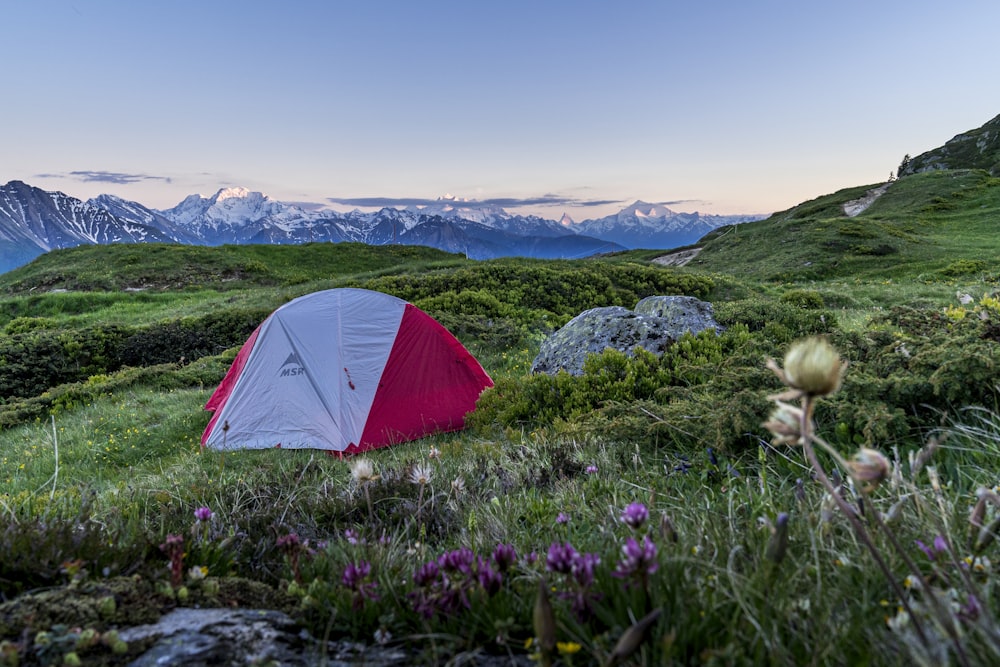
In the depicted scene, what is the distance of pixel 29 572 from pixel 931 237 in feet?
183

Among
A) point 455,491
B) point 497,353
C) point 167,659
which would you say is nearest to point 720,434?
point 455,491

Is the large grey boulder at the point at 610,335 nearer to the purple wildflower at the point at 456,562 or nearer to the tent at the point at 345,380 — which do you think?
the tent at the point at 345,380

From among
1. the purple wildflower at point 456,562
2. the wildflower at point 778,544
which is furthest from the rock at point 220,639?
the wildflower at point 778,544

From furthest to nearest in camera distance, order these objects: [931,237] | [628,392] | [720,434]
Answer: [931,237] → [628,392] → [720,434]

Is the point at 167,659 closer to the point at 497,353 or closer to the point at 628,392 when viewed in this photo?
the point at 628,392

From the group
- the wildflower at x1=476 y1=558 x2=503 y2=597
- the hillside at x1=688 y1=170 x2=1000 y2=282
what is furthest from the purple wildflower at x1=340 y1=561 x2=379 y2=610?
the hillside at x1=688 y1=170 x2=1000 y2=282

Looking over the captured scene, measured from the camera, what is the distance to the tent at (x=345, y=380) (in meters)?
8.57

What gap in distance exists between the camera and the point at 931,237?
139 ft

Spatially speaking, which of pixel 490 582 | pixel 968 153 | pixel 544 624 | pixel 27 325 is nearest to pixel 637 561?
pixel 544 624

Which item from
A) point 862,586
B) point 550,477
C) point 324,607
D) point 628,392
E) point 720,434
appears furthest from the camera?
point 628,392

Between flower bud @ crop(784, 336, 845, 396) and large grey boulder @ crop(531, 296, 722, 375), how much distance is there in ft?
25.5

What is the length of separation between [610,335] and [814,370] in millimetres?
8569

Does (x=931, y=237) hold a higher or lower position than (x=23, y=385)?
higher

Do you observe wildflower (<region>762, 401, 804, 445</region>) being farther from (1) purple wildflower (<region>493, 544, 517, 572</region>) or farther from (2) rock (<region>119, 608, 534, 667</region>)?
(1) purple wildflower (<region>493, 544, 517, 572</region>)
